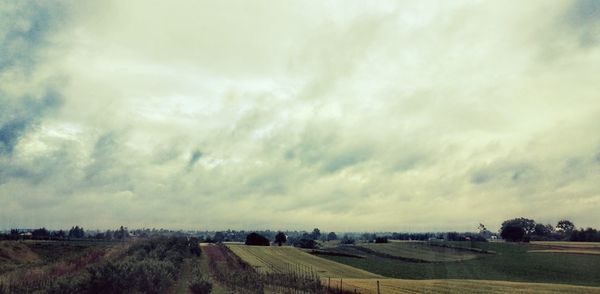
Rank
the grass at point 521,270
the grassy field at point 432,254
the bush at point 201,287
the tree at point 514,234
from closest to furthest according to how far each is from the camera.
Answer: the bush at point 201,287 → the grass at point 521,270 → the grassy field at point 432,254 → the tree at point 514,234

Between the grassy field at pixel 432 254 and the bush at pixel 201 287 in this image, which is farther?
the grassy field at pixel 432 254

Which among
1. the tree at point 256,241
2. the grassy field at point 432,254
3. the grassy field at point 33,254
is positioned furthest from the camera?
the tree at point 256,241

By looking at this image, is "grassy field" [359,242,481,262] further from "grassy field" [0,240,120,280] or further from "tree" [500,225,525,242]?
"grassy field" [0,240,120,280]

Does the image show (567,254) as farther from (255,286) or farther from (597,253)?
(255,286)

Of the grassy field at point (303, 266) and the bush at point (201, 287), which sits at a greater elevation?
the bush at point (201, 287)

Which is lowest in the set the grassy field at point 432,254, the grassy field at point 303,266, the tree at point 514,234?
the grassy field at point 432,254

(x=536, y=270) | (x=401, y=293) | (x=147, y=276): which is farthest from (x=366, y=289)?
(x=536, y=270)

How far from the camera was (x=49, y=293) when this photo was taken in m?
28.1

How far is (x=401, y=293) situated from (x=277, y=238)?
408 feet

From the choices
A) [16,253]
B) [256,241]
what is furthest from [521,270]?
[16,253]

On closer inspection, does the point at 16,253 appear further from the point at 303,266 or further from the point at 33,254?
the point at 303,266

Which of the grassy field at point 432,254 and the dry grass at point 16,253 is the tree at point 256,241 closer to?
the grassy field at point 432,254

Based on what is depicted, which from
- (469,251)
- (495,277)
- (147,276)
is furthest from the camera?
(469,251)

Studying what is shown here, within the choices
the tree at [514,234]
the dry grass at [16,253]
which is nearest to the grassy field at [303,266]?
the dry grass at [16,253]
